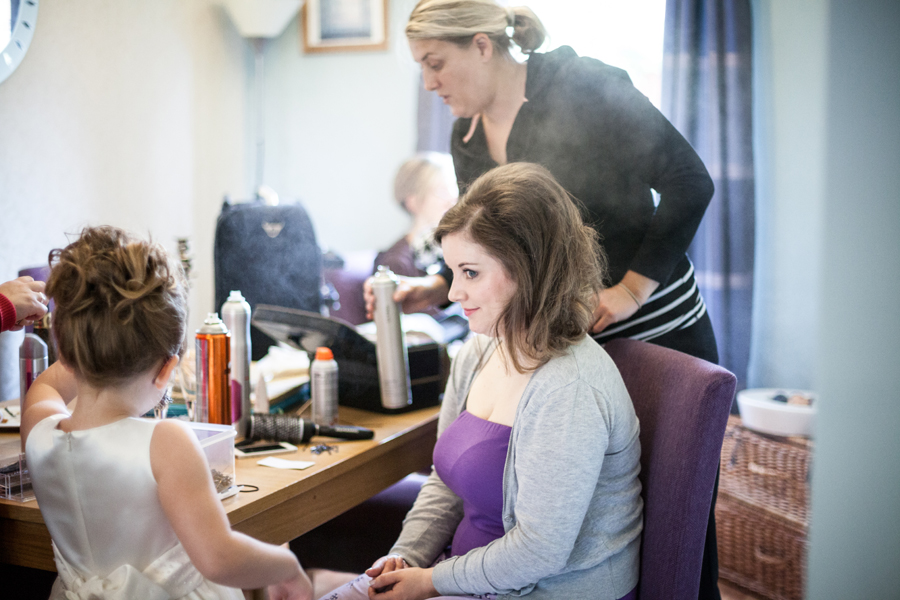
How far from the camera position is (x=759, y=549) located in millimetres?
1874

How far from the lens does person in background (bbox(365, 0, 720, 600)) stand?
4.13 ft

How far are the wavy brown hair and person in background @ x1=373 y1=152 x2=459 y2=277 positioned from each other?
2117 millimetres

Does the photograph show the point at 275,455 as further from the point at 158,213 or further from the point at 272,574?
the point at 158,213

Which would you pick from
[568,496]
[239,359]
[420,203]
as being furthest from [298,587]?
[420,203]

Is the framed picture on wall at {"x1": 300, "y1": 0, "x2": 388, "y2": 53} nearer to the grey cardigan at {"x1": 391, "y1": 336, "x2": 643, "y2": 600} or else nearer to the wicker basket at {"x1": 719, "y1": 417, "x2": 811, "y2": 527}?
the wicker basket at {"x1": 719, "y1": 417, "x2": 811, "y2": 527}

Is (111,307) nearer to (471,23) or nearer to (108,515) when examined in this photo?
(108,515)

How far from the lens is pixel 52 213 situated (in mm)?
2098

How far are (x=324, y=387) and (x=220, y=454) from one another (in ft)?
1.16

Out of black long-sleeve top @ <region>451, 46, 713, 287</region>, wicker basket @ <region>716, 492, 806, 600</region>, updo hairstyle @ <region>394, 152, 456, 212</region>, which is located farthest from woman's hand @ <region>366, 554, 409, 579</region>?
updo hairstyle @ <region>394, 152, 456, 212</region>

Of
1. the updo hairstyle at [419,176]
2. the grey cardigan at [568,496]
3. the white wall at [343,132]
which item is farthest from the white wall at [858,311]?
the white wall at [343,132]

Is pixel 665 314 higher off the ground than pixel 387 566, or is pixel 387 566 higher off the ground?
pixel 665 314

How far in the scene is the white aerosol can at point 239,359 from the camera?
121 cm

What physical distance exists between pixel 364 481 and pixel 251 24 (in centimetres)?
278

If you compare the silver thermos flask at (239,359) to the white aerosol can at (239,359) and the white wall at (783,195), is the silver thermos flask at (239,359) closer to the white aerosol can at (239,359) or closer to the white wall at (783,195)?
the white aerosol can at (239,359)
